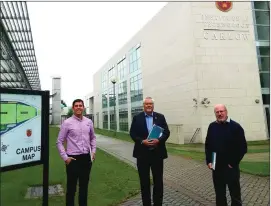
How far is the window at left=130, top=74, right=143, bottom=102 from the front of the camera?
31234 millimetres

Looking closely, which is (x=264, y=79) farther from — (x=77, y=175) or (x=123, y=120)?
(x=77, y=175)

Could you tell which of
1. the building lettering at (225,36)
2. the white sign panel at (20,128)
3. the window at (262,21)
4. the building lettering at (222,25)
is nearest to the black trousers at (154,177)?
the white sign panel at (20,128)

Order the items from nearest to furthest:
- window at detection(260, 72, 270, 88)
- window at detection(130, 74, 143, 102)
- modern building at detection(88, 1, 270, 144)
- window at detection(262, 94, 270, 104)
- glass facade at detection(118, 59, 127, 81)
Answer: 1. modern building at detection(88, 1, 270, 144)
2. window at detection(262, 94, 270, 104)
3. window at detection(260, 72, 270, 88)
4. window at detection(130, 74, 143, 102)
5. glass facade at detection(118, 59, 127, 81)

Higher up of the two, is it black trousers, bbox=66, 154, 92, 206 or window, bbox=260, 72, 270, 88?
window, bbox=260, 72, 270, 88

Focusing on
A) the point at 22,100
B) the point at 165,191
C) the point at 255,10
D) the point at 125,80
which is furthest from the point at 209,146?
the point at 125,80

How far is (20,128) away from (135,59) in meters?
29.5

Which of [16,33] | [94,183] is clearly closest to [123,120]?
[16,33]

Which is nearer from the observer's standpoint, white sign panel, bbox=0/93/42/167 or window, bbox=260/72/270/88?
white sign panel, bbox=0/93/42/167

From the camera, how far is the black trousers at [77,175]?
4465mm

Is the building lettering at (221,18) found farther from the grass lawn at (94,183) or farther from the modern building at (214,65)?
the grass lawn at (94,183)

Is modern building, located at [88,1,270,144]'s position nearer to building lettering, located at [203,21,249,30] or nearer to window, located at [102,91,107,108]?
building lettering, located at [203,21,249,30]

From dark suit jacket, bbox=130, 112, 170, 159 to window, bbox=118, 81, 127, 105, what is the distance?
1247 inches

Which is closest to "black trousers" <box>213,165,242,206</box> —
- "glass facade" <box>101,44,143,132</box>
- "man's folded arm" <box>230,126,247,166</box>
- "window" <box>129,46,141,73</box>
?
"man's folded arm" <box>230,126,247,166</box>

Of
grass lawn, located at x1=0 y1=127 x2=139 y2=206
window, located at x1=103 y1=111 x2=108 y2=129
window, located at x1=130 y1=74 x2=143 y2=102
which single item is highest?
window, located at x1=130 y1=74 x2=143 y2=102
